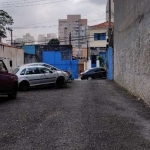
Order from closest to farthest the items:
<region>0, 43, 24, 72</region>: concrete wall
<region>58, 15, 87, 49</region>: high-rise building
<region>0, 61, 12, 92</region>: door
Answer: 1. <region>0, 61, 12, 92</region>: door
2. <region>0, 43, 24, 72</region>: concrete wall
3. <region>58, 15, 87, 49</region>: high-rise building

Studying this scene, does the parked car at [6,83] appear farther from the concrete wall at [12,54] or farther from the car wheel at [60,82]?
the concrete wall at [12,54]

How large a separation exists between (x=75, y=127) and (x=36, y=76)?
13201mm

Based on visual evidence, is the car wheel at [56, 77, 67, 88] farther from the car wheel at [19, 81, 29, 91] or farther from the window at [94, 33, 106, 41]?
the window at [94, 33, 106, 41]

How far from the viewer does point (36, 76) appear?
70.7ft

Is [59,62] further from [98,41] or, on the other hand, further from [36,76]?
[98,41]

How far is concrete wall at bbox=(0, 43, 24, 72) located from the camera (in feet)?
97.4

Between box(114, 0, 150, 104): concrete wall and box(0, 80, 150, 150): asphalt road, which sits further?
box(114, 0, 150, 104): concrete wall

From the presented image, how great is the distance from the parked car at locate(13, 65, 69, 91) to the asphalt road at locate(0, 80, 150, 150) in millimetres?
7983

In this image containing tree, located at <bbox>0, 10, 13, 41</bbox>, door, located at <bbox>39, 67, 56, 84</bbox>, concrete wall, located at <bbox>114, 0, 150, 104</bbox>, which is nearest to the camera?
concrete wall, located at <bbox>114, 0, 150, 104</bbox>

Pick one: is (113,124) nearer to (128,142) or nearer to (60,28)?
(128,142)

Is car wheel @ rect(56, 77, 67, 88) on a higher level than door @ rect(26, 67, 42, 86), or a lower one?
lower

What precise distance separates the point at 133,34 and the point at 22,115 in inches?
330

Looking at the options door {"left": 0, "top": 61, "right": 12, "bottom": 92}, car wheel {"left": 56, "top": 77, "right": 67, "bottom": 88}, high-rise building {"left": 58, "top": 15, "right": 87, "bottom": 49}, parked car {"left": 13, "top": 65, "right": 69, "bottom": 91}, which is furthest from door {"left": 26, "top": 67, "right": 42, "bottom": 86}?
high-rise building {"left": 58, "top": 15, "right": 87, "bottom": 49}

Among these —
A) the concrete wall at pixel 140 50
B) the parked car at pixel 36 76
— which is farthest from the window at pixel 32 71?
the concrete wall at pixel 140 50
